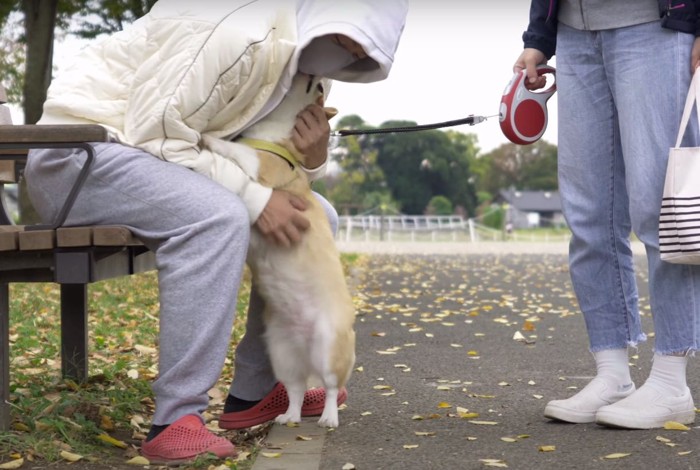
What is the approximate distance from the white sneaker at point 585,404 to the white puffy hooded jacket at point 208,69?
1201 millimetres

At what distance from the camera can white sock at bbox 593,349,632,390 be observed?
3.21 meters

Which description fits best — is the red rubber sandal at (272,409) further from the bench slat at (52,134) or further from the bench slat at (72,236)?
the bench slat at (52,134)

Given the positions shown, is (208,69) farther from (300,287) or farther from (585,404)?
(585,404)

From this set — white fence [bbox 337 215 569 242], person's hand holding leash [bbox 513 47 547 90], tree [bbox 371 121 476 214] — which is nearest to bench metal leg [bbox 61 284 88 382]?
person's hand holding leash [bbox 513 47 547 90]

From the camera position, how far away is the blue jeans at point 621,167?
295 cm

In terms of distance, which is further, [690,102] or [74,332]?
[74,332]

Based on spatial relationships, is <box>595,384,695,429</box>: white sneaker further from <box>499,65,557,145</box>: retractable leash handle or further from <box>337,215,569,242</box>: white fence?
<box>337,215,569,242</box>: white fence

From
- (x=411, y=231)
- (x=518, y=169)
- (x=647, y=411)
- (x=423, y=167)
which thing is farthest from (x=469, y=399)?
(x=518, y=169)

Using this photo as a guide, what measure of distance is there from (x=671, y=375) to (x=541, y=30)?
1.29 m

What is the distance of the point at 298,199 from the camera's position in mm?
3119

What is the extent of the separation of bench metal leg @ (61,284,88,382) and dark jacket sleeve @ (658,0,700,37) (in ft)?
7.75

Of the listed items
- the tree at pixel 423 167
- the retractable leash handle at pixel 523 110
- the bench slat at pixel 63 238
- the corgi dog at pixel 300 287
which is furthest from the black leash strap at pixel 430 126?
the tree at pixel 423 167

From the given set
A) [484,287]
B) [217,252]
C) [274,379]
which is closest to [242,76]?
[217,252]

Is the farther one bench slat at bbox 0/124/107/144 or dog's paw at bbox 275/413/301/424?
dog's paw at bbox 275/413/301/424
